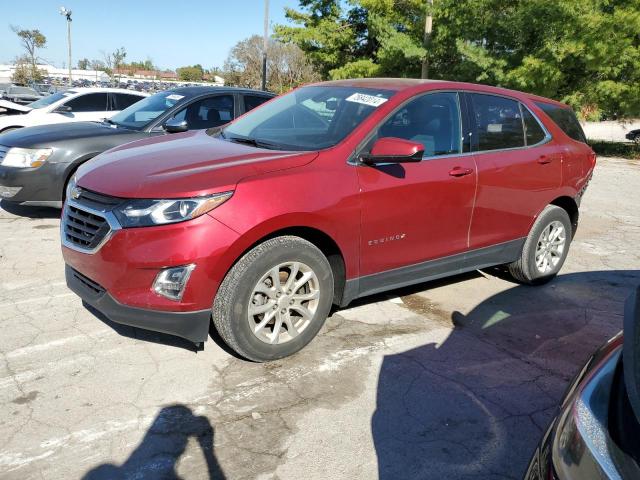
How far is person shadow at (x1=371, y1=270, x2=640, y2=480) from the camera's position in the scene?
2676mm

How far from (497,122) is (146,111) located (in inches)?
178

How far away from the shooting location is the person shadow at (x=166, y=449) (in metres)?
2.43

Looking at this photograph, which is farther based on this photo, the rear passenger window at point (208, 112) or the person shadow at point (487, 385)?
the rear passenger window at point (208, 112)

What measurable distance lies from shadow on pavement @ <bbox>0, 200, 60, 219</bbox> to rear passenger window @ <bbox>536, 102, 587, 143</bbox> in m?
5.79

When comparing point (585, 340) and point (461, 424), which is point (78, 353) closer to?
point (461, 424)

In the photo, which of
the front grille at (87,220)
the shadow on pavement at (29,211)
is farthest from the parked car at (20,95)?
the front grille at (87,220)

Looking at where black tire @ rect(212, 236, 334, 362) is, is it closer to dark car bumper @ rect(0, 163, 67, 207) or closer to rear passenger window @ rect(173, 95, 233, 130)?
dark car bumper @ rect(0, 163, 67, 207)

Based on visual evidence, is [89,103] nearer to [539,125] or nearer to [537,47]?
[539,125]

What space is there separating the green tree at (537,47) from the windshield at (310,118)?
1506 centimetres

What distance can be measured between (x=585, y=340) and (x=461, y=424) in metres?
1.73

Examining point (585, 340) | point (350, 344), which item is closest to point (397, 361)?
point (350, 344)

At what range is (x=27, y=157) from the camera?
Result: 6.05m

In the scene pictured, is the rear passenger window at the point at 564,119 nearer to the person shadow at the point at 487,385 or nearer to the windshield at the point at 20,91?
the person shadow at the point at 487,385

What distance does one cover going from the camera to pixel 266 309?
3340 mm
